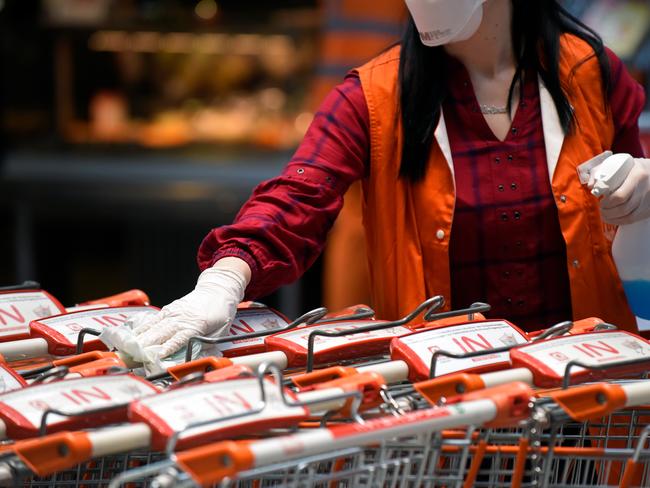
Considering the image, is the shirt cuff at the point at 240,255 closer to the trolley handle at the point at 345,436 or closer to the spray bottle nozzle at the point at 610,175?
the spray bottle nozzle at the point at 610,175

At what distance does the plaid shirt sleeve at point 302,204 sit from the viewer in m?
2.39

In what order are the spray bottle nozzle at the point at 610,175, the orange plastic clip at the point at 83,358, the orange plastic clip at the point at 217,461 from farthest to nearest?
1. the spray bottle nozzle at the point at 610,175
2. the orange plastic clip at the point at 83,358
3. the orange plastic clip at the point at 217,461

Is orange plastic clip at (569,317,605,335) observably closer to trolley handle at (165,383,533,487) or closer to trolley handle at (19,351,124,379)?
trolley handle at (165,383,533,487)

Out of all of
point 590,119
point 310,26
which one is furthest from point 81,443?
point 310,26

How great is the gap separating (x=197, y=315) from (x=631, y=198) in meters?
0.84

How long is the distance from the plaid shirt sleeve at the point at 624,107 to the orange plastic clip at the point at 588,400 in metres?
1.08

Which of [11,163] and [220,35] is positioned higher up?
[220,35]

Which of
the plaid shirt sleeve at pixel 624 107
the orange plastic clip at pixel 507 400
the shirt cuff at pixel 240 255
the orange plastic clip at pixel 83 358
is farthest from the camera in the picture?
the plaid shirt sleeve at pixel 624 107

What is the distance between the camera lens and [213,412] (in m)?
1.59

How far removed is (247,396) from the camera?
164 cm

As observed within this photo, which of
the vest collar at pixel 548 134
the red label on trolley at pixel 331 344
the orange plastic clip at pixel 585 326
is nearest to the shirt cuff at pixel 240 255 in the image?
the red label on trolley at pixel 331 344

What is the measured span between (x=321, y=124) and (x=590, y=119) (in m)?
0.57

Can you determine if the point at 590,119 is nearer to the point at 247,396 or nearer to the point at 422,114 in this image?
the point at 422,114

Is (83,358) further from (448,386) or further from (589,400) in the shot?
(589,400)
